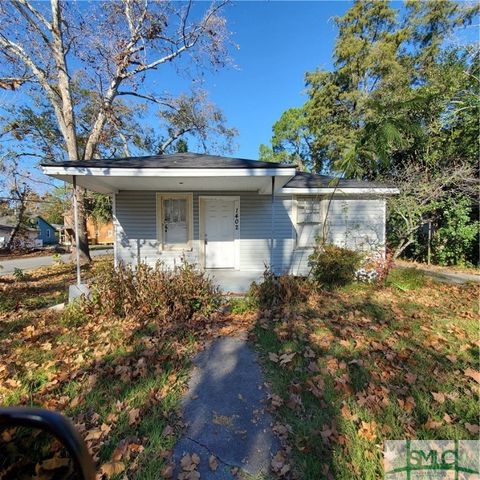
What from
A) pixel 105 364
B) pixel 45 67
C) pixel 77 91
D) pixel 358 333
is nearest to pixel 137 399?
pixel 105 364

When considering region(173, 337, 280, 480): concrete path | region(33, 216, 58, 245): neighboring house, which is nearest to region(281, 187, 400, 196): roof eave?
region(173, 337, 280, 480): concrete path

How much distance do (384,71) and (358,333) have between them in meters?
18.2

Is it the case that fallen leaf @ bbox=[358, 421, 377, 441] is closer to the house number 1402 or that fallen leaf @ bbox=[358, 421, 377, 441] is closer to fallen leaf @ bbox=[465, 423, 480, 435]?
fallen leaf @ bbox=[465, 423, 480, 435]

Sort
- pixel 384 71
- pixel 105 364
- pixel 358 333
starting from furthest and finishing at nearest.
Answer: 1. pixel 384 71
2. pixel 358 333
3. pixel 105 364

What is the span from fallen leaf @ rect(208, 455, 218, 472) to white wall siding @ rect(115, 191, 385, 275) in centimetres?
660

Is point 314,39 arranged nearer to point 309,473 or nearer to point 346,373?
point 346,373

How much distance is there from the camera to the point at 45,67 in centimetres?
1147

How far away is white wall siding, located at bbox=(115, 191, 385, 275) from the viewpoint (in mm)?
8602

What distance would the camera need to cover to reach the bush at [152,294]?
190 inches

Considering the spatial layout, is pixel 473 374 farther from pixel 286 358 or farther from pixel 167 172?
pixel 167 172

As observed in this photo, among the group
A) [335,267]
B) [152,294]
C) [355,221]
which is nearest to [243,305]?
[152,294]

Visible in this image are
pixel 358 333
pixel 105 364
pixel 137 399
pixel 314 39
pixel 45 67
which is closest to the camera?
pixel 137 399

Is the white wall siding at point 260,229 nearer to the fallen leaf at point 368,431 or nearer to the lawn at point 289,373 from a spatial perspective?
the lawn at point 289,373

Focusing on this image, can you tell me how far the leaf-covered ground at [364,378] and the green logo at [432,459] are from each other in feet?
0.21
